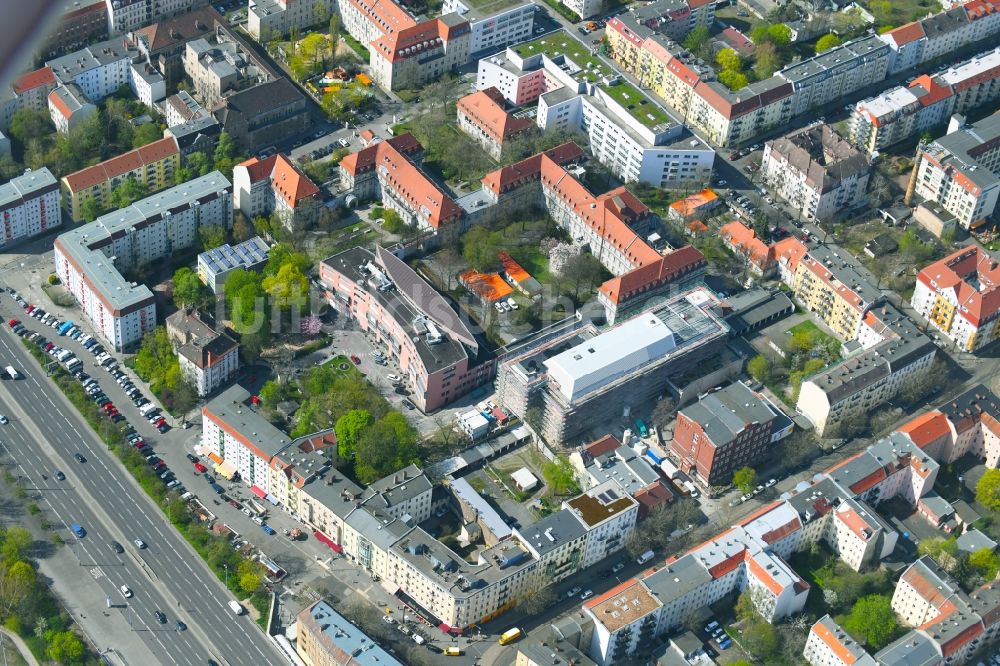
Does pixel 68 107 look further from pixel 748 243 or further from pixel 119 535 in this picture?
pixel 748 243

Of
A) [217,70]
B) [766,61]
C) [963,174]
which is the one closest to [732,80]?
[766,61]

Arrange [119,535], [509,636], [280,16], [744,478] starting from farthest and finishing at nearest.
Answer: [280,16], [744,478], [119,535], [509,636]

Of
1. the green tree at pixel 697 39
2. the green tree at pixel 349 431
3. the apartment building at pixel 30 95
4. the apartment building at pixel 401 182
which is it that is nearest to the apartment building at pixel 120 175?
the apartment building at pixel 30 95

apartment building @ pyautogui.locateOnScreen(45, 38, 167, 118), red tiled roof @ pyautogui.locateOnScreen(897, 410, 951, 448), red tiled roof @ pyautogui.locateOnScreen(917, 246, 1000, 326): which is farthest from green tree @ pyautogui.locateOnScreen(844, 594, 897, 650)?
apartment building @ pyautogui.locateOnScreen(45, 38, 167, 118)

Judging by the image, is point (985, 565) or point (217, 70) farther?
point (217, 70)

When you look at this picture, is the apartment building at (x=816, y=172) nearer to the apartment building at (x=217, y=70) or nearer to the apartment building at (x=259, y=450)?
the apartment building at (x=217, y=70)

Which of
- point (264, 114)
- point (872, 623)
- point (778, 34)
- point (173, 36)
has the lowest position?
point (872, 623)

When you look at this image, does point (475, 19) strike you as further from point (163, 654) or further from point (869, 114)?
point (163, 654)
